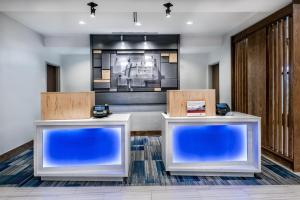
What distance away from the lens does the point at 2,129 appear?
4312mm

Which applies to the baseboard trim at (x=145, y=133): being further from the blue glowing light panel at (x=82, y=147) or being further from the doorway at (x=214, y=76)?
the blue glowing light panel at (x=82, y=147)

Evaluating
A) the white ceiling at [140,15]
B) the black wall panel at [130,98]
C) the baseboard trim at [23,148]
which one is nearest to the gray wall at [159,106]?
the baseboard trim at [23,148]

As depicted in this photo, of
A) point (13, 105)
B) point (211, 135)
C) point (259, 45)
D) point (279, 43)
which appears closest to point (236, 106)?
point (259, 45)

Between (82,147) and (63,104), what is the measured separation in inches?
26.5

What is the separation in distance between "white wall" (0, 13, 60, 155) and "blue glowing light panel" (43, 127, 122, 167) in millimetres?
1570

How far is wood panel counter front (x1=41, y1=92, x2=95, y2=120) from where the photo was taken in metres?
3.35

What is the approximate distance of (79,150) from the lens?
3406 mm

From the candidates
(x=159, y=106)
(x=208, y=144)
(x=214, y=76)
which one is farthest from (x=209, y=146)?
(x=214, y=76)

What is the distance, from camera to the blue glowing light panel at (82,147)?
3.39 m

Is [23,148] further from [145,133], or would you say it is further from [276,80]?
[276,80]

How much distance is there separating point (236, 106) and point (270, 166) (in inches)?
85.8

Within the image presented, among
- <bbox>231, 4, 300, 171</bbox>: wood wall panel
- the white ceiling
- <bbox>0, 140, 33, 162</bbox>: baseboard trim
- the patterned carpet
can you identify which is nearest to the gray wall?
the white ceiling

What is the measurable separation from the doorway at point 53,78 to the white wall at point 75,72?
0.55 ft

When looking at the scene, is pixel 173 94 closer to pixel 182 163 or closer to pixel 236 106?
pixel 182 163
